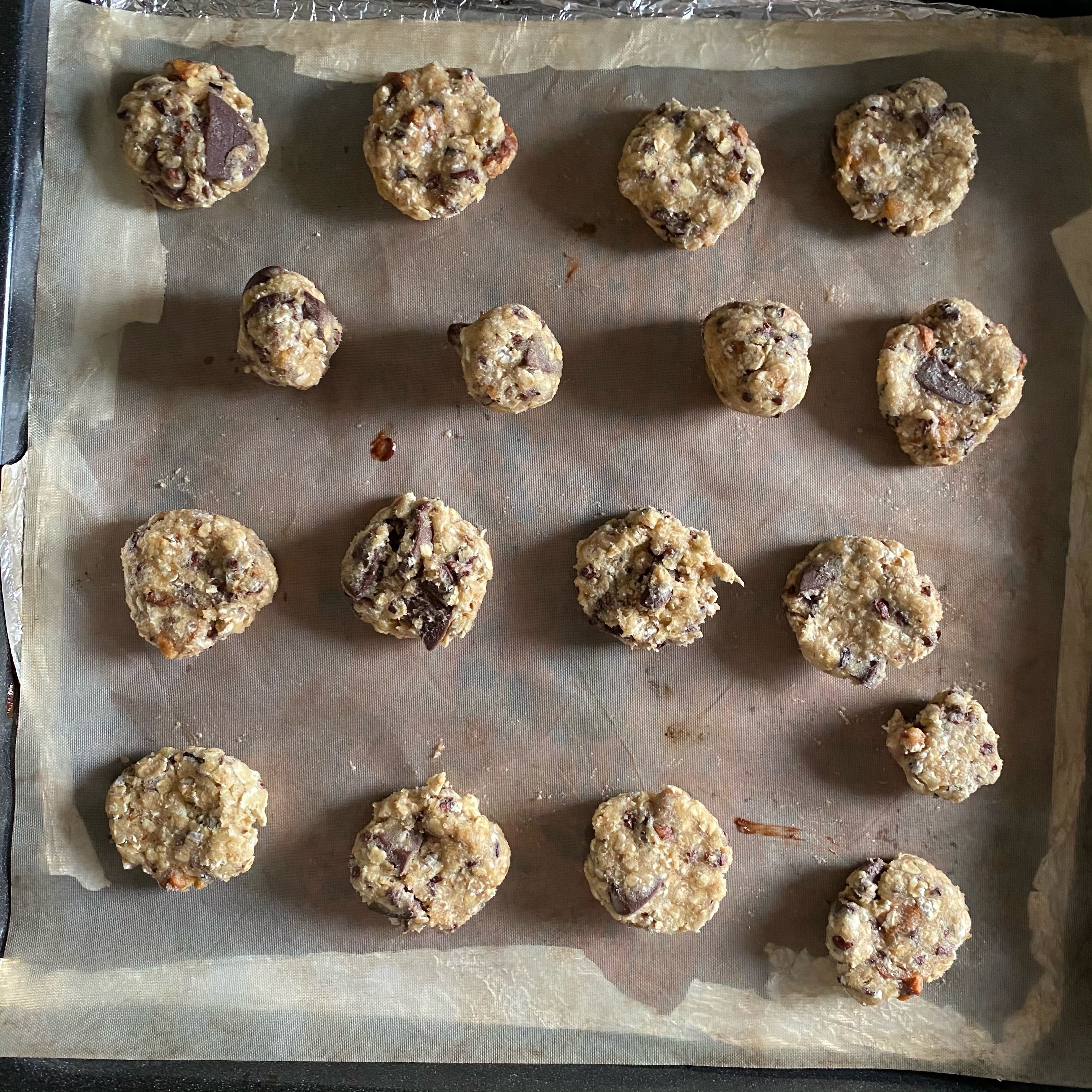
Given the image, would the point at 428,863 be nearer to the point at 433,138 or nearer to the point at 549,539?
the point at 549,539

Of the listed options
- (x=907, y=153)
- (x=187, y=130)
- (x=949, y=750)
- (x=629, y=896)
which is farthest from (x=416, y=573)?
(x=907, y=153)

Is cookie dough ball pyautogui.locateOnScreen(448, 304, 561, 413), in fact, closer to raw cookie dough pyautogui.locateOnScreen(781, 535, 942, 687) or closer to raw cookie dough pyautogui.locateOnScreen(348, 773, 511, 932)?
raw cookie dough pyautogui.locateOnScreen(781, 535, 942, 687)

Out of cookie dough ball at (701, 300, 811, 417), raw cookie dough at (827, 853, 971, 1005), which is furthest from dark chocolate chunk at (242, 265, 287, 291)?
raw cookie dough at (827, 853, 971, 1005)

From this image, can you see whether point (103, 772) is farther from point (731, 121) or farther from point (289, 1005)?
point (731, 121)

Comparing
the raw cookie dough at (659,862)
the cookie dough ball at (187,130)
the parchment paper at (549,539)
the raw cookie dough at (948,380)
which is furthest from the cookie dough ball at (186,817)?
the raw cookie dough at (948,380)

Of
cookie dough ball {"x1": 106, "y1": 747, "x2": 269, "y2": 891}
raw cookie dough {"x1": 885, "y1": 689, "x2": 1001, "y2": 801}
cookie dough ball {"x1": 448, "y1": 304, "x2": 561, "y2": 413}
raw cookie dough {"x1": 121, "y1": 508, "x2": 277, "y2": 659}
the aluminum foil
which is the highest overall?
the aluminum foil

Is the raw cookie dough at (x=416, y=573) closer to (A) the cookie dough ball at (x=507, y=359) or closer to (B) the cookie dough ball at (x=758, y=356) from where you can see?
(A) the cookie dough ball at (x=507, y=359)
